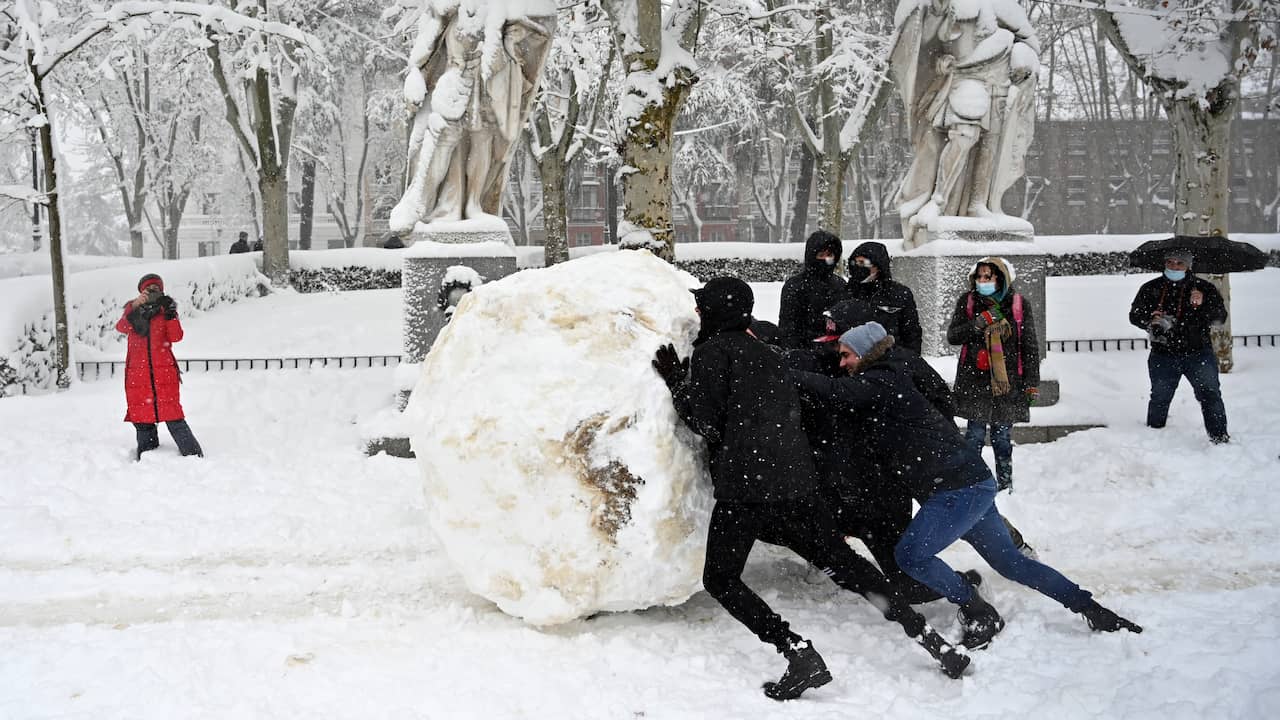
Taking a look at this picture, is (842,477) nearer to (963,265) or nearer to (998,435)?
(998,435)

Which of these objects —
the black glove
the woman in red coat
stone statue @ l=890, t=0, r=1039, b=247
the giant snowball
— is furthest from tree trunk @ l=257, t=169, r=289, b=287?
the black glove

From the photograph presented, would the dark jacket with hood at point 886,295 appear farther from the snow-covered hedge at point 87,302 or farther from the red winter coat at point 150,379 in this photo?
the snow-covered hedge at point 87,302

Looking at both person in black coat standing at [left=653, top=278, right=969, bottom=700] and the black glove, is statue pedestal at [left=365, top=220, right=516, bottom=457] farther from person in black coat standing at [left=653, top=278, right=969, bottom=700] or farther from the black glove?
person in black coat standing at [left=653, top=278, right=969, bottom=700]

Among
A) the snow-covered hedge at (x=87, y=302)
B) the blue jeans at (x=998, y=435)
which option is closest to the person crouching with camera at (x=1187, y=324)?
the blue jeans at (x=998, y=435)

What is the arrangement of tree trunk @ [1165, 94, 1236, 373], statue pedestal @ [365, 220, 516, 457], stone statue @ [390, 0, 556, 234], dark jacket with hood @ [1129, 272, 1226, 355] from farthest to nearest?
tree trunk @ [1165, 94, 1236, 373] → statue pedestal @ [365, 220, 516, 457] → stone statue @ [390, 0, 556, 234] → dark jacket with hood @ [1129, 272, 1226, 355]

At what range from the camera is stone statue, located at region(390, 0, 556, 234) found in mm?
8883

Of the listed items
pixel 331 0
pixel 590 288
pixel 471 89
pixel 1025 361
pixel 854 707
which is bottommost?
pixel 854 707

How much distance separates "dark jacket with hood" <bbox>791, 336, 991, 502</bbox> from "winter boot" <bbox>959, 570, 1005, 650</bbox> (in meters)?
0.51

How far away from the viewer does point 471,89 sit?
907 cm

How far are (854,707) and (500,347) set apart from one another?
220 centimetres

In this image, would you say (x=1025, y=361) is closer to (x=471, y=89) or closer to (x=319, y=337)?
(x=471, y=89)

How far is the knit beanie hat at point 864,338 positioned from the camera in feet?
14.0

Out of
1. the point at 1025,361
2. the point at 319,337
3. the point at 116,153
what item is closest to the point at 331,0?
the point at 319,337

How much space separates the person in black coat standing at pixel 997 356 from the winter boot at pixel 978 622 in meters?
2.41
